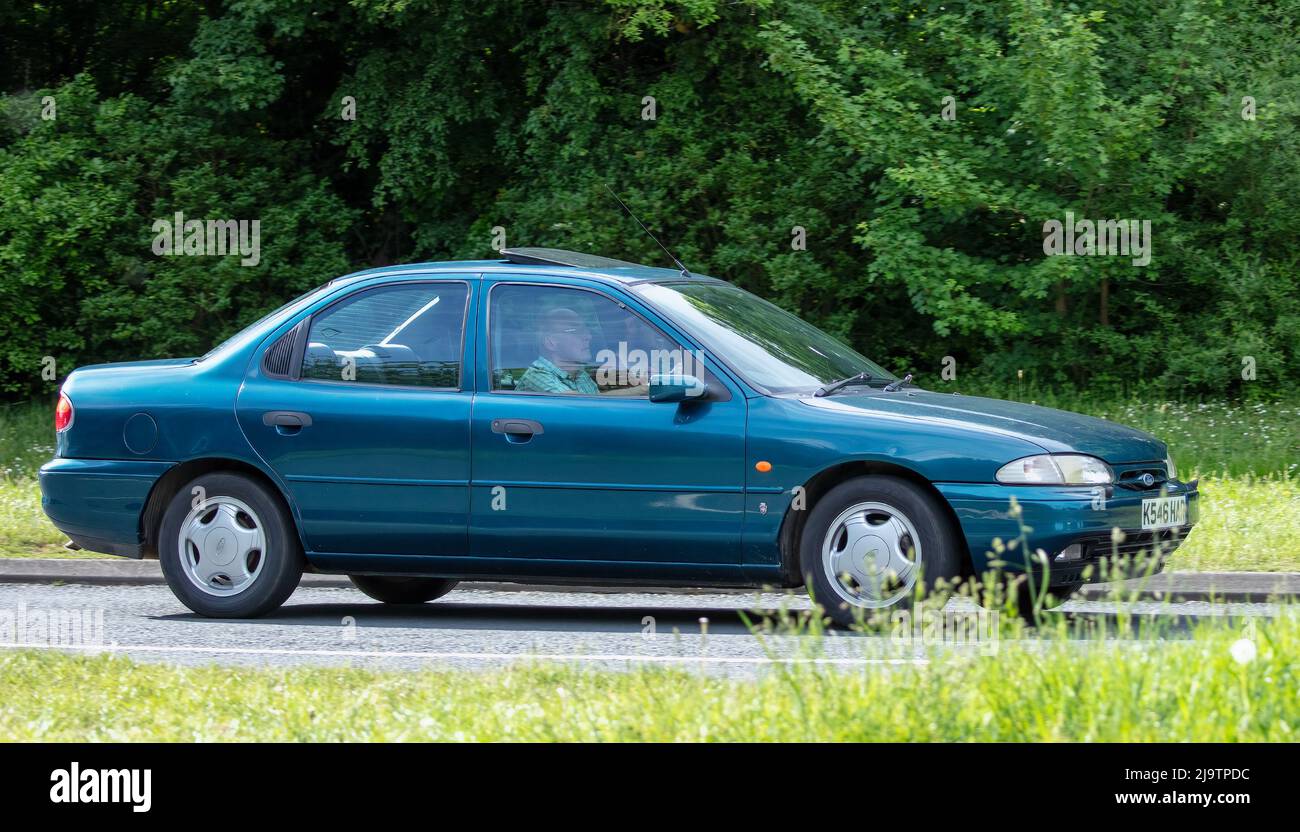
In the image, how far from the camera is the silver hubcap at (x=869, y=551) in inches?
291

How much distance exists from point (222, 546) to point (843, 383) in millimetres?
3206

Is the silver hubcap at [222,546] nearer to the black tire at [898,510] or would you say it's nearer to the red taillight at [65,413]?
the red taillight at [65,413]

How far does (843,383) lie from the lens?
812cm

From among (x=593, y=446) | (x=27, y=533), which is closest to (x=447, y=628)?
(x=593, y=446)

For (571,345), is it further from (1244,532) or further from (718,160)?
(718,160)

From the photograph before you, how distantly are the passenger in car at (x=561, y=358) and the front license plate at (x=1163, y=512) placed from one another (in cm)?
257

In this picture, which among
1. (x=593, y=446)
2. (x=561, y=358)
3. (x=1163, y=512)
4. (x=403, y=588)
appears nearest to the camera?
(x=1163, y=512)

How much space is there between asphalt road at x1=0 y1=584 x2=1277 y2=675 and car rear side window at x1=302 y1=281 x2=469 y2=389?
125cm

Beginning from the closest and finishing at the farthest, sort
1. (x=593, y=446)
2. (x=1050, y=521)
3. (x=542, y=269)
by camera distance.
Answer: (x=1050, y=521)
(x=593, y=446)
(x=542, y=269)

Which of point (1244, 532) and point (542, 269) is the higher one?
point (542, 269)

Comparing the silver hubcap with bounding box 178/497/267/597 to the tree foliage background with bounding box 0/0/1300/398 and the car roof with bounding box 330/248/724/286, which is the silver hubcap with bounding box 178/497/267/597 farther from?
the tree foliage background with bounding box 0/0/1300/398

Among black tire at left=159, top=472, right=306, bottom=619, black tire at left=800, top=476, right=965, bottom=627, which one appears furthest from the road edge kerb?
black tire at left=159, top=472, right=306, bottom=619

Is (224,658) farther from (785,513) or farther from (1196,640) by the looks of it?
(1196,640)

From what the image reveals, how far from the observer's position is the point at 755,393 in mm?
7727
